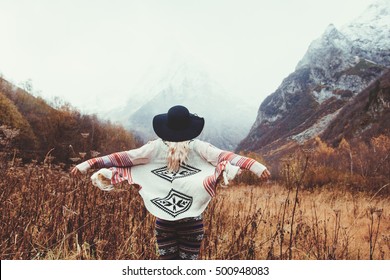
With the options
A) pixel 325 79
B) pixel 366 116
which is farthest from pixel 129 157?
pixel 325 79

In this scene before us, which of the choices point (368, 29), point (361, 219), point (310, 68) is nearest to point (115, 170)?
point (361, 219)

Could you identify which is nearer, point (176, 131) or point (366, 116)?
point (176, 131)

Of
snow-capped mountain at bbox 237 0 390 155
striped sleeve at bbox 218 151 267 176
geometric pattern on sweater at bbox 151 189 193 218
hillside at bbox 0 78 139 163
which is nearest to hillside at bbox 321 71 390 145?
hillside at bbox 0 78 139 163

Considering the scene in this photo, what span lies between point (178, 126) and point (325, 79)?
500ft

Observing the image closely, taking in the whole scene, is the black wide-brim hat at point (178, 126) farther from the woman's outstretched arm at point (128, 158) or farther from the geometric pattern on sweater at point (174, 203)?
the geometric pattern on sweater at point (174, 203)

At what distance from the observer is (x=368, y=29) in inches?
7215

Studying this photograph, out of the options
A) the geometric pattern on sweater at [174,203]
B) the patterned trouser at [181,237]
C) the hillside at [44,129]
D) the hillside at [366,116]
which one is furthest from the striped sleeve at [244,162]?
the hillside at [366,116]

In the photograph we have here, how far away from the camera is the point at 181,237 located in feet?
9.39

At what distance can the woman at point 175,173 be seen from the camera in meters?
2.75

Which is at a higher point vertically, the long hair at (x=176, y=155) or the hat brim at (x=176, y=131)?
the hat brim at (x=176, y=131)

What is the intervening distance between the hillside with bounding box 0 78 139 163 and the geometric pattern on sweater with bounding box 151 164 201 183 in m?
13.6

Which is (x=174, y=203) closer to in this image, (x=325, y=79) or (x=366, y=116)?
(x=366, y=116)

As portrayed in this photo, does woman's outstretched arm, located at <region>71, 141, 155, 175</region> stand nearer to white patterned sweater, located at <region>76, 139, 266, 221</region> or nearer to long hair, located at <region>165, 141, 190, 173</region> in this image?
white patterned sweater, located at <region>76, 139, 266, 221</region>
